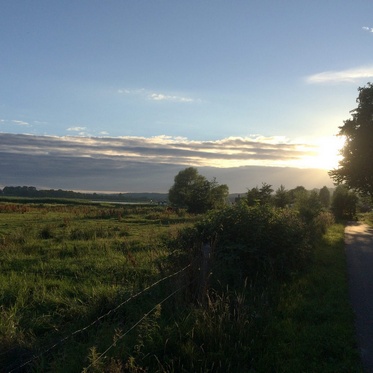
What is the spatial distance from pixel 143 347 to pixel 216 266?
3643 millimetres

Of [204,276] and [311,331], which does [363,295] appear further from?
[204,276]

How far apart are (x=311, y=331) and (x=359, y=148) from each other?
3083 centimetres

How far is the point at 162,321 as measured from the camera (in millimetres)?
6520

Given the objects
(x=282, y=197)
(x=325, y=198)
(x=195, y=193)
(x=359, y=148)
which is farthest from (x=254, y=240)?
(x=325, y=198)

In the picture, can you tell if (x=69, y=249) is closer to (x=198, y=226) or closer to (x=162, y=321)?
(x=198, y=226)

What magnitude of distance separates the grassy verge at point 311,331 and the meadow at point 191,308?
0.02m

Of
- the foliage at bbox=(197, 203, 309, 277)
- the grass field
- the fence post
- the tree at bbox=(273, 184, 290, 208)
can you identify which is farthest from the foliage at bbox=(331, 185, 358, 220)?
the fence post

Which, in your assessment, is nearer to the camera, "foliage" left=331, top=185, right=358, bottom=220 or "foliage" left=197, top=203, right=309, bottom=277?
"foliage" left=197, top=203, right=309, bottom=277

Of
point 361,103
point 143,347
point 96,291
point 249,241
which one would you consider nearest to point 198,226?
point 249,241

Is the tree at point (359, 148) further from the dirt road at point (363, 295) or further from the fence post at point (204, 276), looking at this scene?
the fence post at point (204, 276)

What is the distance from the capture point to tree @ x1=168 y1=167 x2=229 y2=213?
2832 inches

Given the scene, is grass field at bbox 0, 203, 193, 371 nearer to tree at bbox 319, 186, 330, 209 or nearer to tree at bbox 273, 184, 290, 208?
tree at bbox 273, 184, 290, 208

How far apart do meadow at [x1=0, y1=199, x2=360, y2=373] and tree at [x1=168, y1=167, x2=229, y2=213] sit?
51560 millimetres

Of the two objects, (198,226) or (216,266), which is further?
(198,226)
